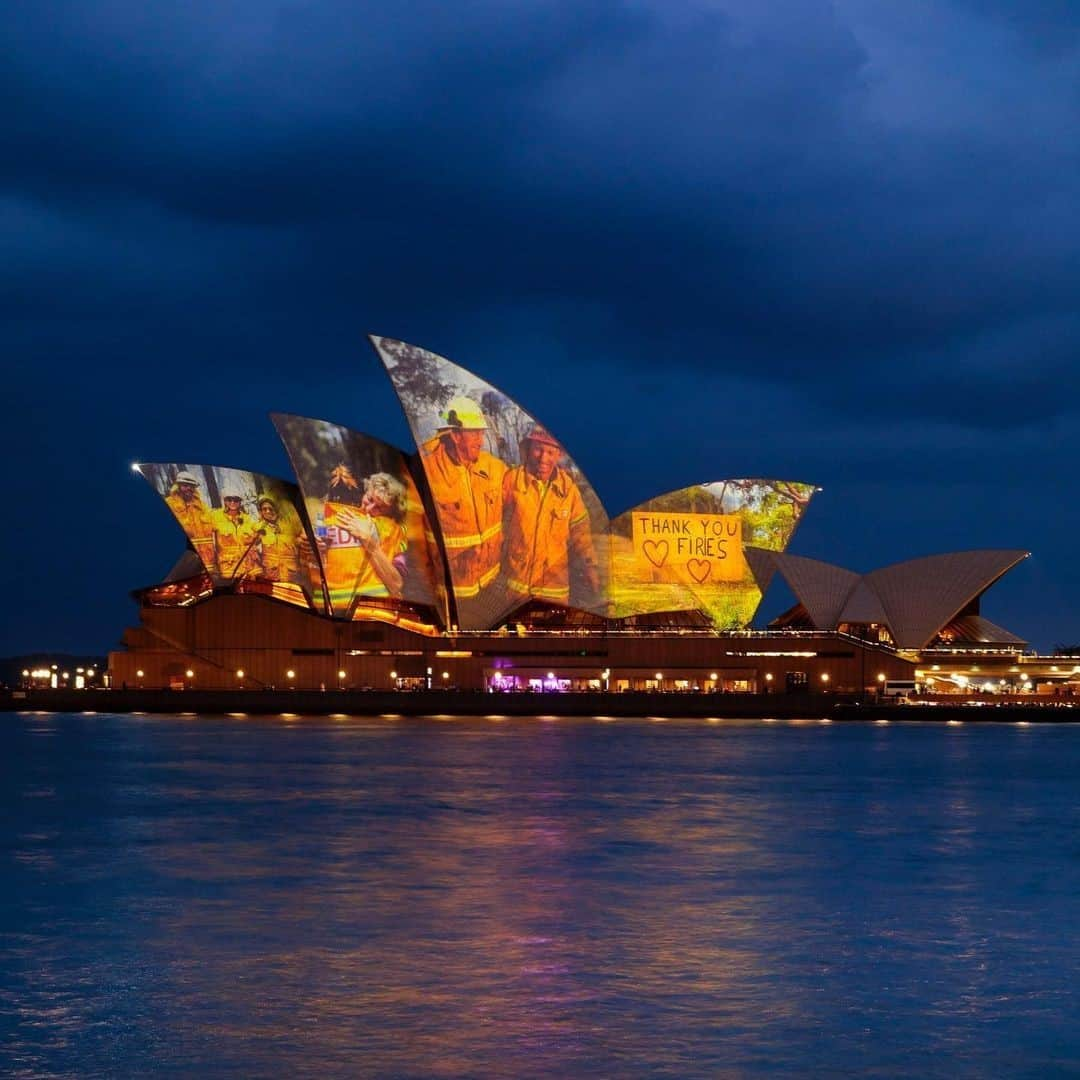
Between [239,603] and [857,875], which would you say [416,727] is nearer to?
[239,603]

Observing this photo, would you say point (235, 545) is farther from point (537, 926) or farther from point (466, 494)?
point (537, 926)

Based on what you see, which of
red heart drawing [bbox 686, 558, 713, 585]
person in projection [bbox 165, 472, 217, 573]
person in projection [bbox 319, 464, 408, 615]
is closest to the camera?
person in projection [bbox 319, 464, 408, 615]

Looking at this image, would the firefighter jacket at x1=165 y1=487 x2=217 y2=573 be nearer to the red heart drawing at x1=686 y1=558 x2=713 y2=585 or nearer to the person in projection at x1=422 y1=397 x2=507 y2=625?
the person in projection at x1=422 y1=397 x2=507 y2=625

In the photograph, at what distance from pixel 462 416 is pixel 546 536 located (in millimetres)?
6663

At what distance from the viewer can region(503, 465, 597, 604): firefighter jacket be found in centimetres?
6888

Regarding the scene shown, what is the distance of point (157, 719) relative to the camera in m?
68.8

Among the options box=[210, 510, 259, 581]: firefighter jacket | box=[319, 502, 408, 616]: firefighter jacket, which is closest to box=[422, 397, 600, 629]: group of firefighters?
box=[319, 502, 408, 616]: firefighter jacket

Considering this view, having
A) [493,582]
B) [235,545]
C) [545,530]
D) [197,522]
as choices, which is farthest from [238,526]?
[545,530]

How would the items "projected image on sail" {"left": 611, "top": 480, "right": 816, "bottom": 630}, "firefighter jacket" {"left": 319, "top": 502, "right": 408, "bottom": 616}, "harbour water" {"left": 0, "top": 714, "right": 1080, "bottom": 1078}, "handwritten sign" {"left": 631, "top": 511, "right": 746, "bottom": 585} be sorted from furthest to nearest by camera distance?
"handwritten sign" {"left": 631, "top": 511, "right": 746, "bottom": 585} → "projected image on sail" {"left": 611, "top": 480, "right": 816, "bottom": 630} → "firefighter jacket" {"left": 319, "top": 502, "right": 408, "bottom": 616} → "harbour water" {"left": 0, "top": 714, "right": 1080, "bottom": 1078}

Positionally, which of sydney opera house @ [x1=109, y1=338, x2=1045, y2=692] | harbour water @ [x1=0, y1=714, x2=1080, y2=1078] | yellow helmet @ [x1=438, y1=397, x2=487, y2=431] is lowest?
harbour water @ [x1=0, y1=714, x2=1080, y2=1078]

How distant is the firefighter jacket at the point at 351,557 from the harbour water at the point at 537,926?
3278 cm

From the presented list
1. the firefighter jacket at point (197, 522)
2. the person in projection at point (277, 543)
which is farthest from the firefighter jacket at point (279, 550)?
the firefighter jacket at point (197, 522)

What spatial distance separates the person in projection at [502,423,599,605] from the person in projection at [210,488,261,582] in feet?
35.2

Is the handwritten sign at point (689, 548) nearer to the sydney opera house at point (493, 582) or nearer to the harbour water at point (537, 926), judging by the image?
the sydney opera house at point (493, 582)
